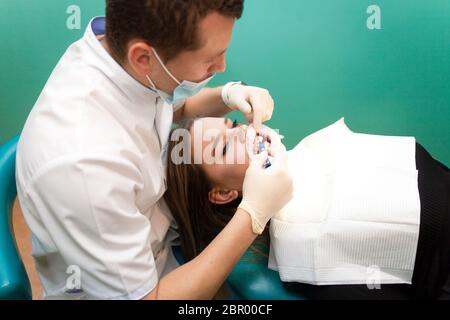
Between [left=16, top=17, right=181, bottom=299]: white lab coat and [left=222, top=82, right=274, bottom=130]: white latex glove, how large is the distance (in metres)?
0.35

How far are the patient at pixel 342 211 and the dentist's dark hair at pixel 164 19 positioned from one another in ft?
1.32

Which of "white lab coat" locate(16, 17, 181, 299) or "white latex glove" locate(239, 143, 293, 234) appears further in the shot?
"white latex glove" locate(239, 143, 293, 234)

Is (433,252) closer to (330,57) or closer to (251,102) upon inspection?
(251,102)

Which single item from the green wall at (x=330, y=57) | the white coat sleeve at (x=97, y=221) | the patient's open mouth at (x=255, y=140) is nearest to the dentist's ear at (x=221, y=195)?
the patient's open mouth at (x=255, y=140)

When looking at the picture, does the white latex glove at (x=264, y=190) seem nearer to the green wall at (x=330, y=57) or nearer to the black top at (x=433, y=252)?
the black top at (x=433, y=252)

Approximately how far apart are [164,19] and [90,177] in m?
0.34

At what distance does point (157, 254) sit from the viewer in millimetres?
1252

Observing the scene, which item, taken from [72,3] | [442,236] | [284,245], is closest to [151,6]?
[284,245]

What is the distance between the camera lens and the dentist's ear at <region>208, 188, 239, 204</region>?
1316 millimetres

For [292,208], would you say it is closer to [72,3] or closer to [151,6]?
[151,6]

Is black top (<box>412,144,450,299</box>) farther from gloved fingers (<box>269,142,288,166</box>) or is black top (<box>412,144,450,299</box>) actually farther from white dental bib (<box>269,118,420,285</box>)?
gloved fingers (<box>269,142,288,166</box>)

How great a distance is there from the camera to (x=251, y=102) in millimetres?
1347

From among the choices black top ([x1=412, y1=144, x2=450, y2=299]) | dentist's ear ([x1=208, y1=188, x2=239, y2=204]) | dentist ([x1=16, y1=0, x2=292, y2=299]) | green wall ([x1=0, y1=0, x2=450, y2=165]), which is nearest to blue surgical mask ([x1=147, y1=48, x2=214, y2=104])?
Result: dentist ([x1=16, y1=0, x2=292, y2=299])

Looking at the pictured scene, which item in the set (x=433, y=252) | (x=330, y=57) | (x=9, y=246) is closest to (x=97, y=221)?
(x=9, y=246)
